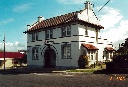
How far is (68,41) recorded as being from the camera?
95.7ft

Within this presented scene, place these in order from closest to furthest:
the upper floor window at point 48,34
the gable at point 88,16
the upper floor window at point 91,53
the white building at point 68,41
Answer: the white building at point 68,41 < the upper floor window at point 91,53 < the gable at point 88,16 < the upper floor window at point 48,34

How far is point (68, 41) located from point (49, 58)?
251 inches

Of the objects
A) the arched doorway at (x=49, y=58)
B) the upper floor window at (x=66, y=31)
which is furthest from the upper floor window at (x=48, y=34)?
→ the upper floor window at (x=66, y=31)

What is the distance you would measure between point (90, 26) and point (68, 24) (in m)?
3.94

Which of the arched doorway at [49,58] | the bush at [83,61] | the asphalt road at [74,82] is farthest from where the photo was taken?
the arched doorway at [49,58]

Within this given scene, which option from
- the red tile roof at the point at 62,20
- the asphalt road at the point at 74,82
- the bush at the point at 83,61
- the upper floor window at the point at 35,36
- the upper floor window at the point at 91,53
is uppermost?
the red tile roof at the point at 62,20

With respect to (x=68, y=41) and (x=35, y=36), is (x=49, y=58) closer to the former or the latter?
(x=35, y=36)

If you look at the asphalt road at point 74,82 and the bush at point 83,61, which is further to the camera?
the bush at point 83,61

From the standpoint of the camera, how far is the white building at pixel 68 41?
28453 millimetres

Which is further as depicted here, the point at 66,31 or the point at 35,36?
the point at 35,36

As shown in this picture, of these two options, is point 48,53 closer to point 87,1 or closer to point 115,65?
point 87,1

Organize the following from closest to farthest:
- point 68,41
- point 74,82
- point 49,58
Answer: point 74,82, point 68,41, point 49,58

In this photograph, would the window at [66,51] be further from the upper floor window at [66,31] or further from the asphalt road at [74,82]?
the asphalt road at [74,82]

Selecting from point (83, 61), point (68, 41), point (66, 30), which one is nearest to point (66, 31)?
Answer: point (66, 30)
